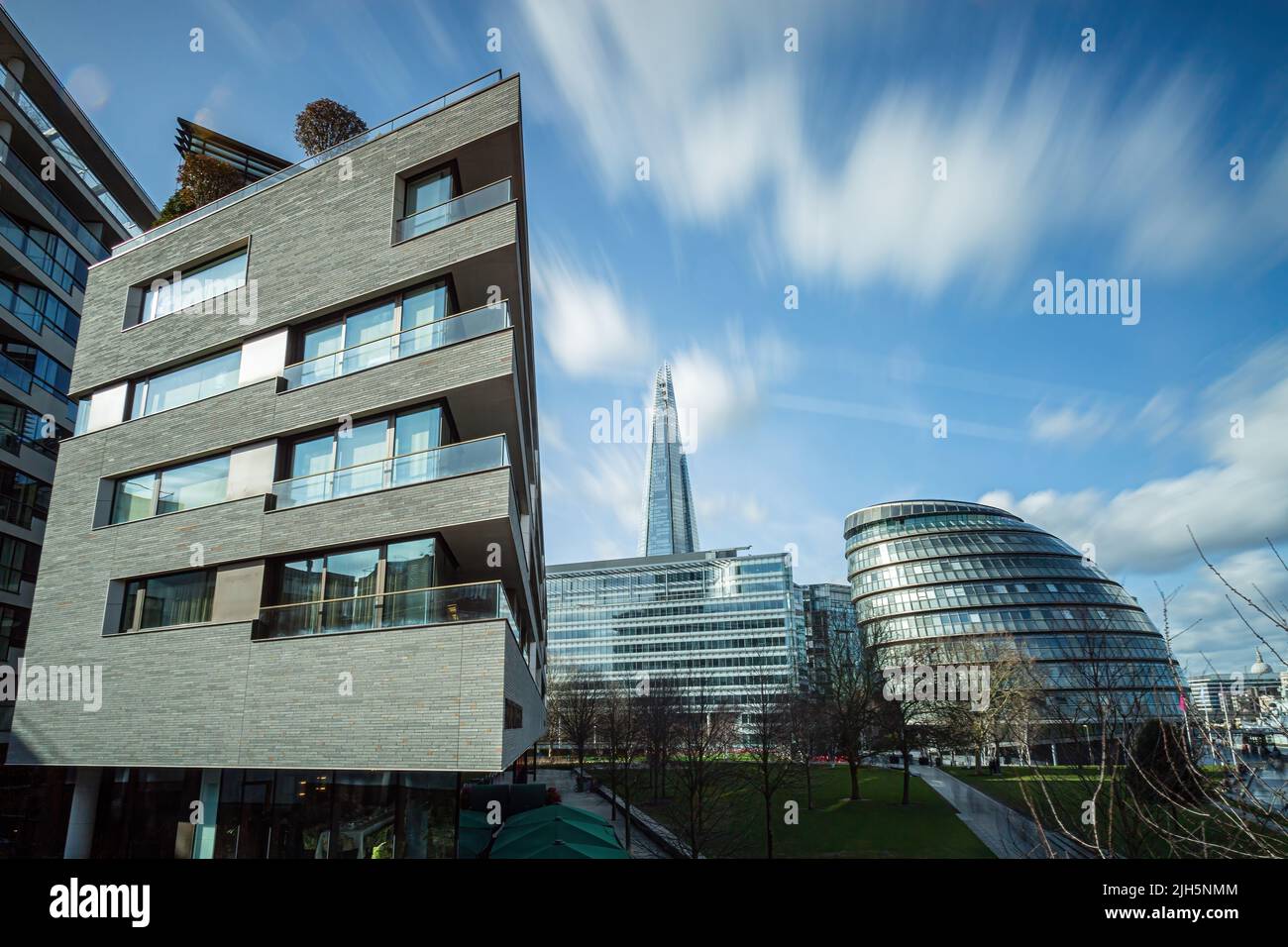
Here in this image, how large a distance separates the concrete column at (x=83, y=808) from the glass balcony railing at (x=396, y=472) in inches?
339

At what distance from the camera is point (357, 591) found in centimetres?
1537

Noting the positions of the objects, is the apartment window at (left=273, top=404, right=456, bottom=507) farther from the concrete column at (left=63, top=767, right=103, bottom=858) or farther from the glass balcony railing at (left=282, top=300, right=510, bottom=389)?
the concrete column at (left=63, top=767, right=103, bottom=858)

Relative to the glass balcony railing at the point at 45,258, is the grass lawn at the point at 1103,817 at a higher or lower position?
lower

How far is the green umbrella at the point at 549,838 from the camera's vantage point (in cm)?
1852

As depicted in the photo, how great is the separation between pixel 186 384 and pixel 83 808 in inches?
434

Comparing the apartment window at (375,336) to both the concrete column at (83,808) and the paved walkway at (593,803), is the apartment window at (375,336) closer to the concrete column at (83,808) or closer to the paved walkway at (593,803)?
the concrete column at (83,808)

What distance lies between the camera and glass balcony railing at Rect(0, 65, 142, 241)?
96.0 ft

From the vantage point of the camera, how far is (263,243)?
18.9 m

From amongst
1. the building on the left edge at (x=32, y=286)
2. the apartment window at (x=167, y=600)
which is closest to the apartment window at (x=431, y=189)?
the apartment window at (x=167, y=600)

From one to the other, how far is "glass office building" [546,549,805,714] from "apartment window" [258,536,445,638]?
11912 centimetres

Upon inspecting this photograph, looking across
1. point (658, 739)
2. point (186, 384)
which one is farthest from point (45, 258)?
point (658, 739)
